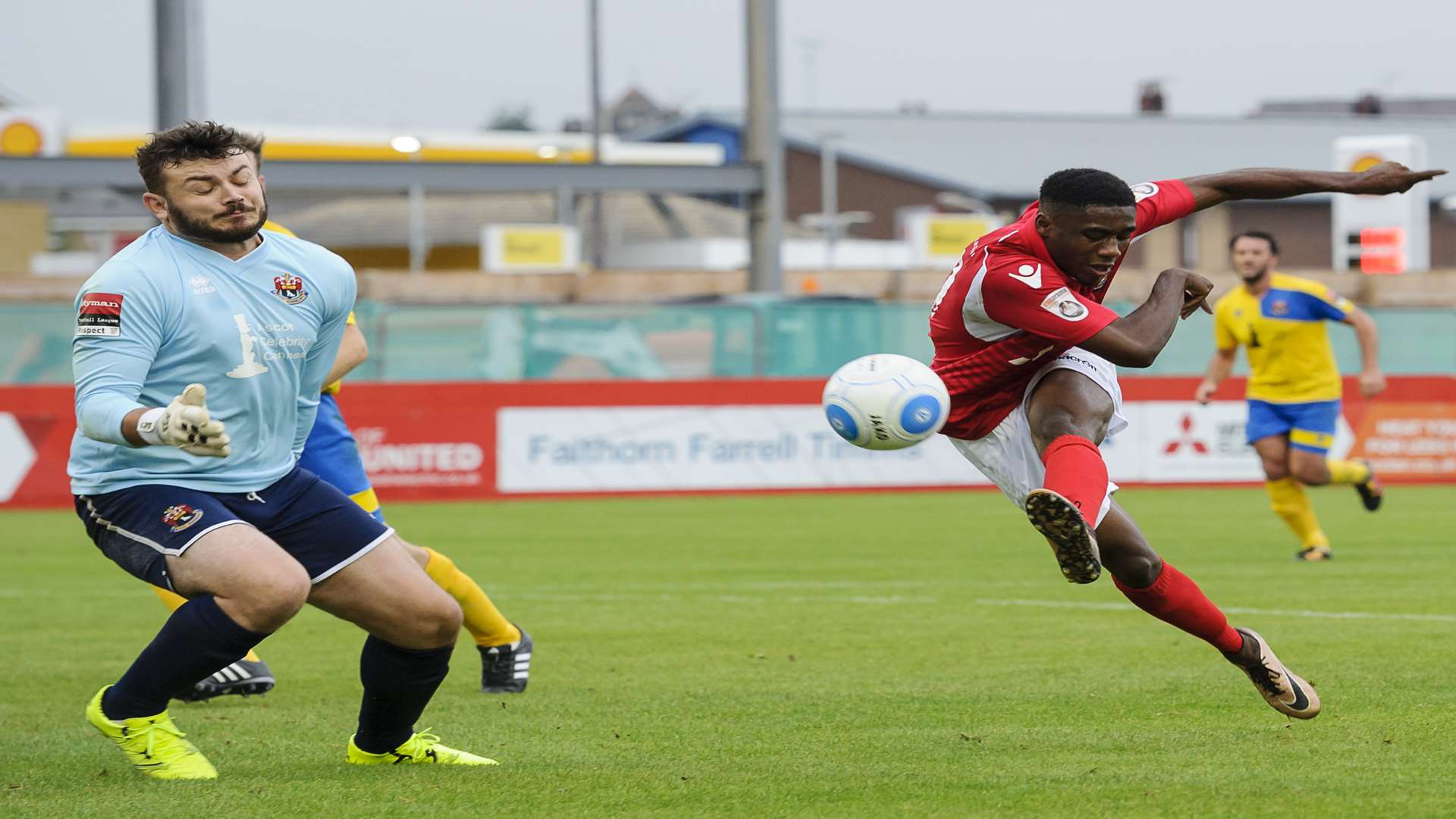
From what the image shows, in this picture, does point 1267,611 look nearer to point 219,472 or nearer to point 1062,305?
point 1062,305

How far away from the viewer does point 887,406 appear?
240 inches

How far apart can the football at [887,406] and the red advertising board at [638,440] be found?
13.5 m

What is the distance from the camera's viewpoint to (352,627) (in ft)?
32.6

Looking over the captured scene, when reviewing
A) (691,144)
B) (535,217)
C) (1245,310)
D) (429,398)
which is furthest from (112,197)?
(1245,310)

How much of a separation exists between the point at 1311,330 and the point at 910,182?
5417cm

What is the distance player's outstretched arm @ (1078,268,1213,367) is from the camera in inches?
235

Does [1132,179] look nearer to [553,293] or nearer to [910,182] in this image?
[910,182]

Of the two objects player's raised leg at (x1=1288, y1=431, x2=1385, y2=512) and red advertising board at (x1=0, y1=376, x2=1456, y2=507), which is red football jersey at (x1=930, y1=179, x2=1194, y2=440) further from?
red advertising board at (x1=0, y1=376, x2=1456, y2=507)

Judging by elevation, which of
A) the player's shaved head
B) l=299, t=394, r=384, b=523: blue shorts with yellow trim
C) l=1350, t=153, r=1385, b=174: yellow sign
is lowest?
l=299, t=394, r=384, b=523: blue shorts with yellow trim

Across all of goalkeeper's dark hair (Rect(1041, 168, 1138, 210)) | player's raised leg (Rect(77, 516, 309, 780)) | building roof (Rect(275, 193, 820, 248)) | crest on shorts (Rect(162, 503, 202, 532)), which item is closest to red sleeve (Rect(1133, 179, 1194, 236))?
goalkeeper's dark hair (Rect(1041, 168, 1138, 210))

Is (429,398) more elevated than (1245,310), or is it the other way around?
(1245,310)

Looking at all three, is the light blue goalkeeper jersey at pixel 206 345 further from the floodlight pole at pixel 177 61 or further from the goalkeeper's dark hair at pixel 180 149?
the floodlight pole at pixel 177 61

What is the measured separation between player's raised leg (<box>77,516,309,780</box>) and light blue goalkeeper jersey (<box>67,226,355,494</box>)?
0.17 meters

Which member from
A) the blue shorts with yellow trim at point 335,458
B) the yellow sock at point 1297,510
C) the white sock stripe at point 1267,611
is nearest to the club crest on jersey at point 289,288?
the blue shorts with yellow trim at point 335,458
